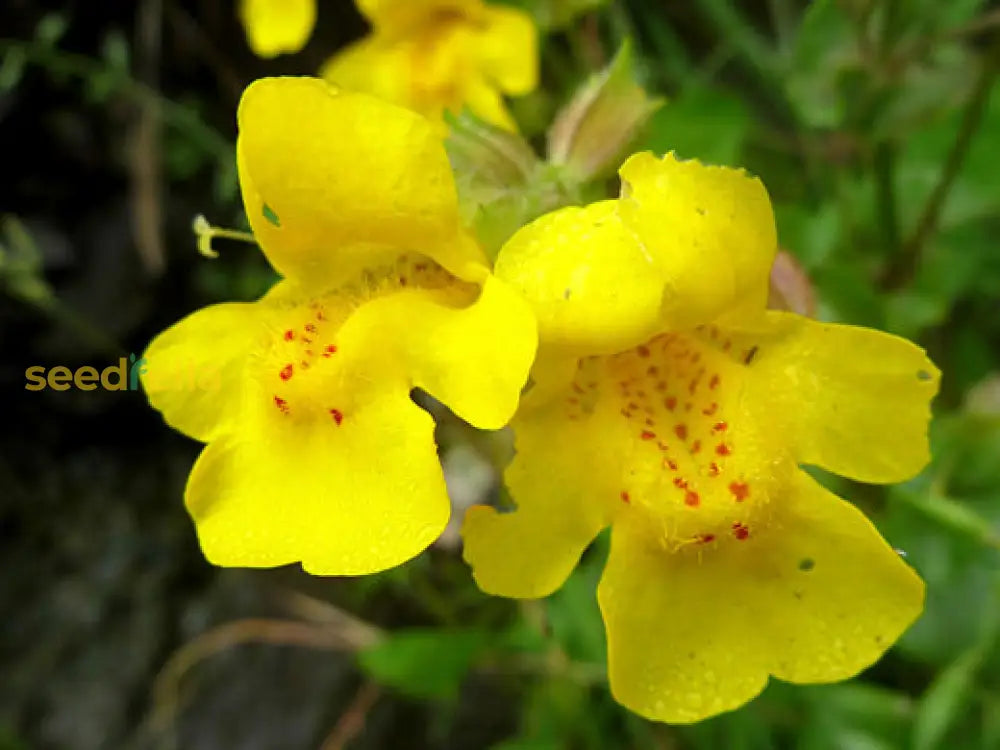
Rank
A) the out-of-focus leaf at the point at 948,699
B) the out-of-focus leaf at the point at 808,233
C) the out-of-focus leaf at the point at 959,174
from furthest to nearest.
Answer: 1. the out-of-focus leaf at the point at 959,174
2. the out-of-focus leaf at the point at 808,233
3. the out-of-focus leaf at the point at 948,699

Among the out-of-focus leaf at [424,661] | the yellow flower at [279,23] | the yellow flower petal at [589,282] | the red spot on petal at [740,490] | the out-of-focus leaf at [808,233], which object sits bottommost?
the out-of-focus leaf at [424,661]

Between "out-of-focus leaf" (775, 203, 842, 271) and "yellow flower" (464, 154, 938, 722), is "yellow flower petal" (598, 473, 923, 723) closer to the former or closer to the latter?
"yellow flower" (464, 154, 938, 722)

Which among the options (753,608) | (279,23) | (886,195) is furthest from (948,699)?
(279,23)

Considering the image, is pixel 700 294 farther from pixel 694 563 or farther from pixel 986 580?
pixel 986 580

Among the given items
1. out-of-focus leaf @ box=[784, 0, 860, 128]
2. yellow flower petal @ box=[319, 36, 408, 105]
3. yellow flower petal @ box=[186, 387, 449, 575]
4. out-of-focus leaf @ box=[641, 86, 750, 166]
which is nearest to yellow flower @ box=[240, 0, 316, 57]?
yellow flower petal @ box=[319, 36, 408, 105]

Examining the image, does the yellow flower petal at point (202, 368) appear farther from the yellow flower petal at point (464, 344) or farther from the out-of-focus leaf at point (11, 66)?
the out-of-focus leaf at point (11, 66)

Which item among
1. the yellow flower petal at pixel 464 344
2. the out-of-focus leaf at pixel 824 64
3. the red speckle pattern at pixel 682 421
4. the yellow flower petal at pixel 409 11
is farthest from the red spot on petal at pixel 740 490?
the yellow flower petal at pixel 409 11

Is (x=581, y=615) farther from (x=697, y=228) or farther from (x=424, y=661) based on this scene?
(x=697, y=228)
